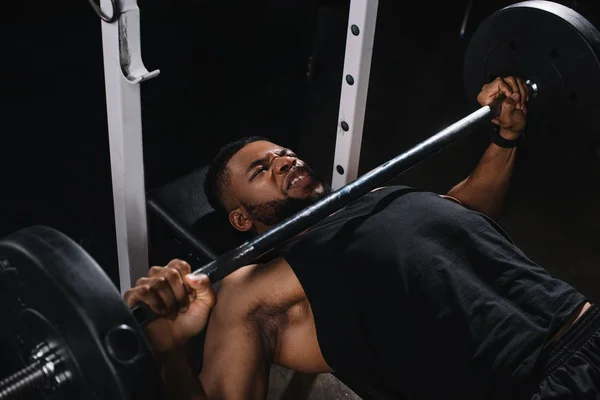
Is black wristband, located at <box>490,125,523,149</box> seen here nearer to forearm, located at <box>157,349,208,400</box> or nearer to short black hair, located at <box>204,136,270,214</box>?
short black hair, located at <box>204,136,270,214</box>

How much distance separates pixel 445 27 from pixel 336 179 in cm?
222

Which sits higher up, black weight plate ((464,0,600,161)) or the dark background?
black weight plate ((464,0,600,161))

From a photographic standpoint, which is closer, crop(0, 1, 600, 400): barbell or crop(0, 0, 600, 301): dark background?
crop(0, 1, 600, 400): barbell

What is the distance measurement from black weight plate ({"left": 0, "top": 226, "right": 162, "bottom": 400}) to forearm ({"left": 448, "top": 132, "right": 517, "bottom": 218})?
46.6 inches

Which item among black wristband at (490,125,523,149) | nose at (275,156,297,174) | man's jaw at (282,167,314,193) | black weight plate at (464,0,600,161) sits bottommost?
man's jaw at (282,167,314,193)

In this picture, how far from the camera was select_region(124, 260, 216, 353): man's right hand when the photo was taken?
4.06 feet

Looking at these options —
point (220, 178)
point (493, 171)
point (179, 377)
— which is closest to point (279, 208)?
point (220, 178)

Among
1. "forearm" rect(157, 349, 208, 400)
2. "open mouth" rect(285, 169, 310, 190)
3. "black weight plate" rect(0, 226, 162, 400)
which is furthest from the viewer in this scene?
"open mouth" rect(285, 169, 310, 190)

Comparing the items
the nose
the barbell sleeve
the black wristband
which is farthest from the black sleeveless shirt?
the black wristband

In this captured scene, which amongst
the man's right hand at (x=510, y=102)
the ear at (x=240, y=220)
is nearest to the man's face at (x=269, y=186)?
the ear at (x=240, y=220)

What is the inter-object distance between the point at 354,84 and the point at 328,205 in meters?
0.55

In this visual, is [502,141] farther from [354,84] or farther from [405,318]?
[405,318]

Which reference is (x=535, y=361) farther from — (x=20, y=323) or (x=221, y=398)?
(x=20, y=323)

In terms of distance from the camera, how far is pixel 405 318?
1524mm
